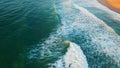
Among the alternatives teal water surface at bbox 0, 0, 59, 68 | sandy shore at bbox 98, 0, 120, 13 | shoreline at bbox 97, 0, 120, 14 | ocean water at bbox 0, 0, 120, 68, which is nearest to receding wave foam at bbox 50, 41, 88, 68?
ocean water at bbox 0, 0, 120, 68

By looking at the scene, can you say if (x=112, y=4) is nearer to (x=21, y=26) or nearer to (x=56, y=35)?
(x=56, y=35)

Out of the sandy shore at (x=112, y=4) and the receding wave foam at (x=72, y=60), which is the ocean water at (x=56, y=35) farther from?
the sandy shore at (x=112, y=4)

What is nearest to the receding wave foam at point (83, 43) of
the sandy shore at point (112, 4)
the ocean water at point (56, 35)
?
the ocean water at point (56, 35)

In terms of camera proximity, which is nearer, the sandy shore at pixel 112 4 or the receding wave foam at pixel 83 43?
the receding wave foam at pixel 83 43

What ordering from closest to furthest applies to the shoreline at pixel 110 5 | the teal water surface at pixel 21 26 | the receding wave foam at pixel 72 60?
the receding wave foam at pixel 72 60
the teal water surface at pixel 21 26
the shoreline at pixel 110 5

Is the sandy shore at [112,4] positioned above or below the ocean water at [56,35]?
below

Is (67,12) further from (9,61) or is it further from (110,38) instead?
(9,61)

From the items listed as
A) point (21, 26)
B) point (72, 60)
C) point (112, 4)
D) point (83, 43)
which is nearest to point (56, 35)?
point (83, 43)

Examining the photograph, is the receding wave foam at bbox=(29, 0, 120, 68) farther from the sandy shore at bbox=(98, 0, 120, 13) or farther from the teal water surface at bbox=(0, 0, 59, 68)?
the sandy shore at bbox=(98, 0, 120, 13)

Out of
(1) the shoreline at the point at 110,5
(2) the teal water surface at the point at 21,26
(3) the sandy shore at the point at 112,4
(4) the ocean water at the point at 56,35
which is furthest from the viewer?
(3) the sandy shore at the point at 112,4
